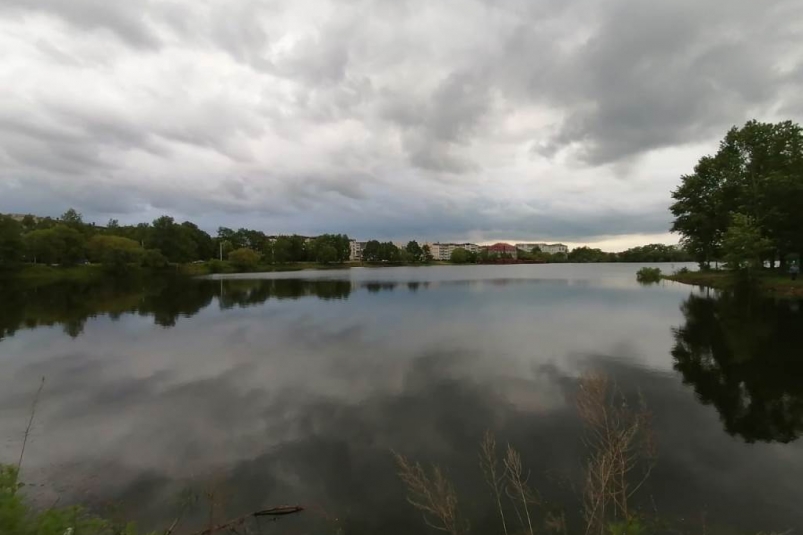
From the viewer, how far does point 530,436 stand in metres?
9.88

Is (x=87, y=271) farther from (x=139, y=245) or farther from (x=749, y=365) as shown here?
(x=749, y=365)

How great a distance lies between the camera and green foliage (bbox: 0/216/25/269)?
212 ft

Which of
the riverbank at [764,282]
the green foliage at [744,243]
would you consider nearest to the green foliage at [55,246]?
the green foliage at [744,243]

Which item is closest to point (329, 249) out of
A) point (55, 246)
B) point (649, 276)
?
point (55, 246)

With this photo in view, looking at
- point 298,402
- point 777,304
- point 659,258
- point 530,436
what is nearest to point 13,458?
point 298,402

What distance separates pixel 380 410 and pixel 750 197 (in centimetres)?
5006

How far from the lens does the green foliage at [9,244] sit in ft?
212

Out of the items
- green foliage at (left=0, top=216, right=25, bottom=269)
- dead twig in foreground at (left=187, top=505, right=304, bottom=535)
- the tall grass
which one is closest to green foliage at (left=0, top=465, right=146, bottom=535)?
dead twig in foreground at (left=187, top=505, right=304, bottom=535)

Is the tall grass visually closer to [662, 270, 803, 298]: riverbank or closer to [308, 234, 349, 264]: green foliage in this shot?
[662, 270, 803, 298]: riverbank

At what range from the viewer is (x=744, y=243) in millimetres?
37406

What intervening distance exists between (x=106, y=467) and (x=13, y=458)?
2.62m

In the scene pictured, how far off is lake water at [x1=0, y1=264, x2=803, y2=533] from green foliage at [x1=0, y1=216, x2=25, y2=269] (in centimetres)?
5600

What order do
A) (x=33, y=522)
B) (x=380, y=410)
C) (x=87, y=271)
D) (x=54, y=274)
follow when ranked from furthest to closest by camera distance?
(x=87, y=271), (x=54, y=274), (x=380, y=410), (x=33, y=522)

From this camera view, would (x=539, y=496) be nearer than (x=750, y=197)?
Yes
